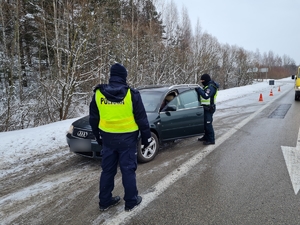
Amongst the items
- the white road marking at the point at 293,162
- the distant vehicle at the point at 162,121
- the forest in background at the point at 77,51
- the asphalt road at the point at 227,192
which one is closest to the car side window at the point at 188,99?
the distant vehicle at the point at 162,121

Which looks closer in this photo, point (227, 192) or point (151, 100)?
point (227, 192)

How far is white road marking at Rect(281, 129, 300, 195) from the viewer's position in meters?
3.42

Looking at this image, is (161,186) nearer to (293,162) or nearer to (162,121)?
(162,121)

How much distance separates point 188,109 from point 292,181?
2.53m

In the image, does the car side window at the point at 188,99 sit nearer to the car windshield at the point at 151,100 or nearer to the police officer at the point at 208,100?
the police officer at the point at 208,100

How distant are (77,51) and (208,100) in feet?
22.4

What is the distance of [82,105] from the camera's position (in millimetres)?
14469

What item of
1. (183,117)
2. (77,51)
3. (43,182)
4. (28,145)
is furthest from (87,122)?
(77,51)

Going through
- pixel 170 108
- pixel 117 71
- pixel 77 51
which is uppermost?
pixel 77 51

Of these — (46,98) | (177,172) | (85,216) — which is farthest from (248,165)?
(46,98)

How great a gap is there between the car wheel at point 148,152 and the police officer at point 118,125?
56.0 inches

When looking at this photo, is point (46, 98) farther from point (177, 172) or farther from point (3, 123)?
point (177, 172)

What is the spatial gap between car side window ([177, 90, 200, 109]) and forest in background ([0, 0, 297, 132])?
20.0ft

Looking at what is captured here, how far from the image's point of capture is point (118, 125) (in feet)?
→ 8.69
